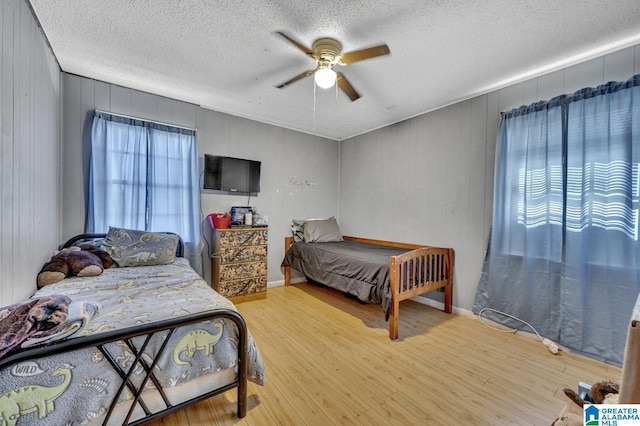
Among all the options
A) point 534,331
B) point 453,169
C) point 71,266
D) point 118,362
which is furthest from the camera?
point 453,169

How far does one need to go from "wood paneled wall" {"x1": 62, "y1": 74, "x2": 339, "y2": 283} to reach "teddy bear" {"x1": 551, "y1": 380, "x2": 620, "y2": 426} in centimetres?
342

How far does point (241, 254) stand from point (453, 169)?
9.24ft

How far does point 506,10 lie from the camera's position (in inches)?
65.1

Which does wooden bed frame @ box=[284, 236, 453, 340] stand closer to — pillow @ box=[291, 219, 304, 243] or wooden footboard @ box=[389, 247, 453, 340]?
wooden footboard @ box=[389, 247, 453, 340]

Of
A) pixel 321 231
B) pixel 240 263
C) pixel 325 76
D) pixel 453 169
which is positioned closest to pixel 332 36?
pixel 325 76

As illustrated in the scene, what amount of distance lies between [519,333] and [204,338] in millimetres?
2805

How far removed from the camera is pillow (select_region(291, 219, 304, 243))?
4082mm

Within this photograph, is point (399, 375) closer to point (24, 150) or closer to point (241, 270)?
point (241, 270)

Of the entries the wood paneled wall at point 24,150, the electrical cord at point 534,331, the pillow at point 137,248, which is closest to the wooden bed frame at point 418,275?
the electrical cord at point 534,331

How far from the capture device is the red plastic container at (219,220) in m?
3.24

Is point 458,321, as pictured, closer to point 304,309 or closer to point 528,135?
point 304,309

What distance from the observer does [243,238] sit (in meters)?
3.29

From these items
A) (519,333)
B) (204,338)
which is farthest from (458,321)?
(204,338)

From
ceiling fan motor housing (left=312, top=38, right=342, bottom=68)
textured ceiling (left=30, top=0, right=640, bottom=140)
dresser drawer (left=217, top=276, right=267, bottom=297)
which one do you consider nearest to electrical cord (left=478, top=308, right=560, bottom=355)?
textured ceiling (left=30, top=0, right=640, bottom=140)
